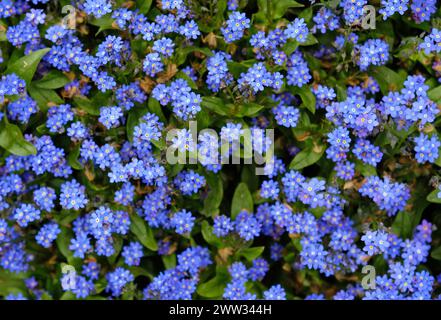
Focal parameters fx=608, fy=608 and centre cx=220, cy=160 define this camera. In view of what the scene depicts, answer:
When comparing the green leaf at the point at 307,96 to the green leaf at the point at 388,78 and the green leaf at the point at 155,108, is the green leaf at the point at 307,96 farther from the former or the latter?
the green leaf at the point at 155,108

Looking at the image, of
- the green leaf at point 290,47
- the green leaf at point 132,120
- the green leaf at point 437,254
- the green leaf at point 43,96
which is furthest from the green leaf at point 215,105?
the green leaf at point 437,254

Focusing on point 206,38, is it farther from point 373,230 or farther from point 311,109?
point 373,230

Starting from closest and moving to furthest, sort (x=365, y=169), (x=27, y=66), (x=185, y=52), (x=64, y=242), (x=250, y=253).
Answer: (x=27, y=66)
(x=185, y=52)
(x=365, y=169)
(x=250, y=253)
(x=64, y=242)

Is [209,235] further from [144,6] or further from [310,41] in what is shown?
[144,6]

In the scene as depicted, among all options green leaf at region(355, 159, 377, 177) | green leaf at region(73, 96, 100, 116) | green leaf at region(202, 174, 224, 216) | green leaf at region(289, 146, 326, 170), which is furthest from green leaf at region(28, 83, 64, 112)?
green leaf at region(355, 159, 377, 177)

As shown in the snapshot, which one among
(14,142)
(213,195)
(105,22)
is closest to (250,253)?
(213,195)

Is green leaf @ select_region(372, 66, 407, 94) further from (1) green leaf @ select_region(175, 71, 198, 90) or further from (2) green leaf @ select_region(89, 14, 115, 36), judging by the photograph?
(2) green leaf @ select_region(89, 14, 115, 36)
